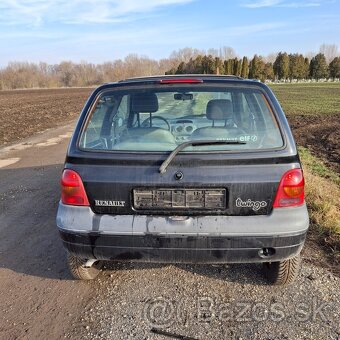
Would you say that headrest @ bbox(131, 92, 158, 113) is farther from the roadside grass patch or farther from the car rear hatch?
the roadside grass patch

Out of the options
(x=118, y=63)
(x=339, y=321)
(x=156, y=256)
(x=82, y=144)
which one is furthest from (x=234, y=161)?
(x=118, y=63)

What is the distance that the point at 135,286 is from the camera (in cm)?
336

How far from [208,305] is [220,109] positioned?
66.9 inches

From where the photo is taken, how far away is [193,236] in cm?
279

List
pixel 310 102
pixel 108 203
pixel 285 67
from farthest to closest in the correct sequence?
pixel 285 67 → pixel 310 102 → pixel 108 203

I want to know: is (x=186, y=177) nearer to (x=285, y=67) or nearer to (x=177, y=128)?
(x=177, y=128)

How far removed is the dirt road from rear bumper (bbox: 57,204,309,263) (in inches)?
17.5

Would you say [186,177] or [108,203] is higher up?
[186,177]

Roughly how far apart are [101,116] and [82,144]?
0.38 meters

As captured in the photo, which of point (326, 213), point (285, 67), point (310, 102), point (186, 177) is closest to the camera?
point (186, 177)

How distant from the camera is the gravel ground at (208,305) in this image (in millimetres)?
2748

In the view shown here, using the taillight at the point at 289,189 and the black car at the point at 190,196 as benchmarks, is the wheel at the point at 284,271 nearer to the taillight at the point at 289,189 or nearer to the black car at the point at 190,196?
the black car at the point at 190,196

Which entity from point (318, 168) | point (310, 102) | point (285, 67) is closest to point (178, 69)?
point (285, 67)

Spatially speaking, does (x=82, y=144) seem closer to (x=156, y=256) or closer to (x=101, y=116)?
(x=101, y=116)
